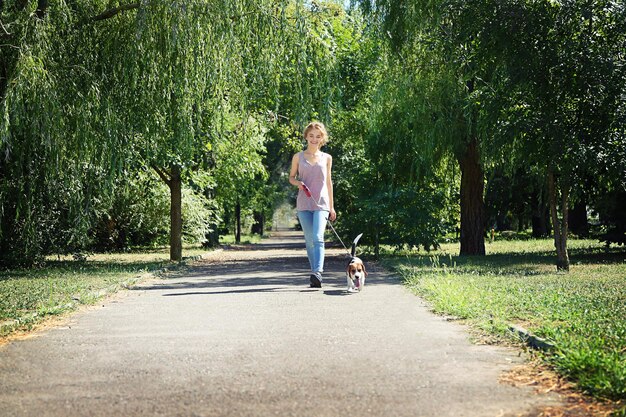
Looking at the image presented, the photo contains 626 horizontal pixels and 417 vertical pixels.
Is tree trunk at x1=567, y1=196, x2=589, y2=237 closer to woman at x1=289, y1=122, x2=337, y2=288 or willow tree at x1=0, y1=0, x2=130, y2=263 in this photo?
woman at x1=289, y1=122, x2=337, y2=288

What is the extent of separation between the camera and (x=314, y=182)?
12.0 metres

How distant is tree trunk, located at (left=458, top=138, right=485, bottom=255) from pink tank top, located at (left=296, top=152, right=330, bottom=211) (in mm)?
12077

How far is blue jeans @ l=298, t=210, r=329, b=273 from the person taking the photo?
11789 millimetres

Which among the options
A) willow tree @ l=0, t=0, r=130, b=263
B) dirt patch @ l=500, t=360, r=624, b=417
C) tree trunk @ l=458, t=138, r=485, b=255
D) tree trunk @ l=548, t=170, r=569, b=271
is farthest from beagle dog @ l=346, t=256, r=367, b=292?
tree trunk @ l=458, t=138, r=485, b=255

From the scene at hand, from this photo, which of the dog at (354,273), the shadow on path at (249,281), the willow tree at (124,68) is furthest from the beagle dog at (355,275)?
the willow tree at (124,68)

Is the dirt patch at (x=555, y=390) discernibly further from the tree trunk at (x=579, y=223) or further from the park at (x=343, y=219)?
the tree trunk at (x=579, y=223)

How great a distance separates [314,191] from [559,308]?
4.50 metres

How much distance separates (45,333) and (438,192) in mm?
17228

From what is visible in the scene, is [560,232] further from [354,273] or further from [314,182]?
[314,182]

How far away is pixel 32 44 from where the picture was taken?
11.8 metres

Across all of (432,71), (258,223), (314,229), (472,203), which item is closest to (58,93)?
(314,229)

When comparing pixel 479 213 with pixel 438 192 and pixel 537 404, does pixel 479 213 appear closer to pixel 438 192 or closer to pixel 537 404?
pixel 438 192

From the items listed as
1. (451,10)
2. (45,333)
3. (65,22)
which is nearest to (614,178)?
(451,10)

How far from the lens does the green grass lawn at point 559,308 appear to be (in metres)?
5.46
